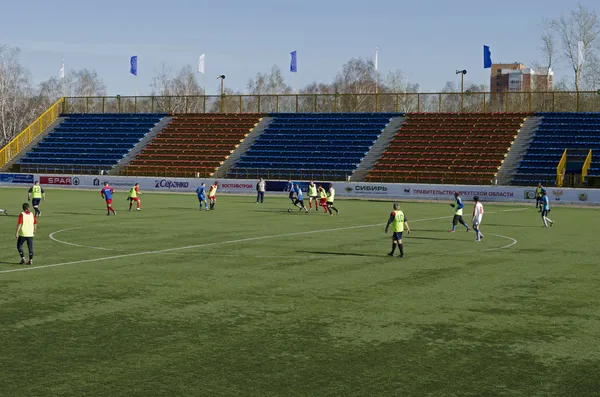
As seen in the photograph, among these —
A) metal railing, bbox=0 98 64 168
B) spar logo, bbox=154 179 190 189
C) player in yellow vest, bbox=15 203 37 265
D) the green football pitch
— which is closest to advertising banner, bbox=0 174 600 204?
spar logo, bbox=154 179 190 189

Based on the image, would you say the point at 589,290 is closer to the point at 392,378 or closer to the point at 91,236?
the point at 392,378

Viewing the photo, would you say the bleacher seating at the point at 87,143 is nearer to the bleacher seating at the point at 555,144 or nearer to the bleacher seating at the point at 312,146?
the bleacher seating at the point at 312,146

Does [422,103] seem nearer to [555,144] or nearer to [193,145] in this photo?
[555,144]

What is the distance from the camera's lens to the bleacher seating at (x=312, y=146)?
67625 mm

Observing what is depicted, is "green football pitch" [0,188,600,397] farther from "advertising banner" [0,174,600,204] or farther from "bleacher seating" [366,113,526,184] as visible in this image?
"bleacher seating" [366,113,526,184]

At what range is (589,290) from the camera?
58.7ft

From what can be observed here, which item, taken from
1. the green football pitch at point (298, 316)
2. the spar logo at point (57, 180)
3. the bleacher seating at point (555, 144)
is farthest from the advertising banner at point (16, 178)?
the green football pitch at point (298, 316)

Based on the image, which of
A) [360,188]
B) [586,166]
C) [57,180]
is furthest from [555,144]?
[57,180]

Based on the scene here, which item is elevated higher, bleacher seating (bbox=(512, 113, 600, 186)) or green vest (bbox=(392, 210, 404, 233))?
bleacher seating (bbox=(512, 113, 600, 186))

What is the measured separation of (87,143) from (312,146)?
24.2 meters

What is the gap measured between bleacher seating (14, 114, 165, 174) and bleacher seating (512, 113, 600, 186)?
125 feet

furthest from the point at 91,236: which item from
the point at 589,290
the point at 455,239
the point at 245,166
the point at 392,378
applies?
the point at 245,166

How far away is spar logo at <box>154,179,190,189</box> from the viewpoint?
64800 millimetres

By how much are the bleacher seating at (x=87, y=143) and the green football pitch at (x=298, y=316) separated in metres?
47.0
